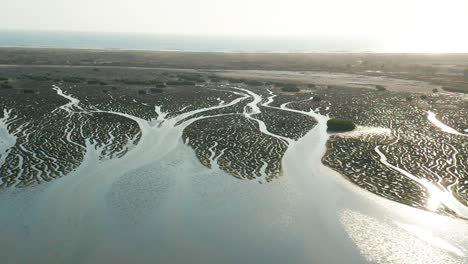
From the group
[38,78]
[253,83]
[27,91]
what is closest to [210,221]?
[27,91]

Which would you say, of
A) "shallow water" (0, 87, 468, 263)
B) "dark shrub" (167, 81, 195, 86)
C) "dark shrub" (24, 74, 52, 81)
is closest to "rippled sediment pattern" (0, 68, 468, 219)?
"shallow water" (0, 87, 468, 263)

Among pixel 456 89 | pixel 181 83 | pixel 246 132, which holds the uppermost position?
pixel 456 89

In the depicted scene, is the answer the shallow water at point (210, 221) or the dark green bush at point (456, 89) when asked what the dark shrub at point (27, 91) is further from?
the dark green bush at point (456, 89)

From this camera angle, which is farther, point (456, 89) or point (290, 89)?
point (456, 89)

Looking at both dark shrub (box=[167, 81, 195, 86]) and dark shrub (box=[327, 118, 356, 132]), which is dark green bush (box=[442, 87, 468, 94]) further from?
dark shrub (box=[167, 81, 195, 86])

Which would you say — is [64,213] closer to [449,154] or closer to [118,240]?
[118,240]

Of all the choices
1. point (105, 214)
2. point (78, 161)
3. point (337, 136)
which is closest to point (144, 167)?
point (78, 161)

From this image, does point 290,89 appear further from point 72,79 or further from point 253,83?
point 72,79

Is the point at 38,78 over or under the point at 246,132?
over

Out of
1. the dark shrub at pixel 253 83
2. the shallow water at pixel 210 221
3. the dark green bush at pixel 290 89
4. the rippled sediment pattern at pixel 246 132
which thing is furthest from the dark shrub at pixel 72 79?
the shallow water at pixel 210 221
